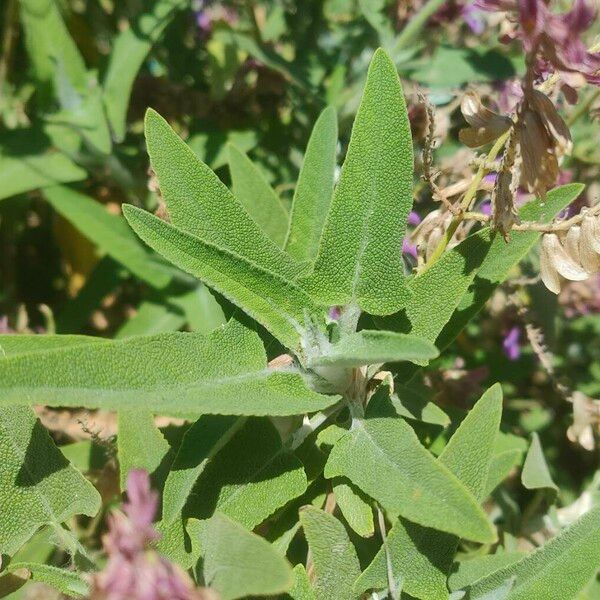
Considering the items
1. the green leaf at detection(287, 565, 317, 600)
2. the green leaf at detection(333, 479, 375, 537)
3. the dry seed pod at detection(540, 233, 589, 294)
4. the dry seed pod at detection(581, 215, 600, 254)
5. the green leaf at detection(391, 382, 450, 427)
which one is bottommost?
the green leaf at detection(287, 565, 317, 600)

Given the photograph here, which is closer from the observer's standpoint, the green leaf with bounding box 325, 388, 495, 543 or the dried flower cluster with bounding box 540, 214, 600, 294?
the green leaf with bounding box 325, 388, 495, 543

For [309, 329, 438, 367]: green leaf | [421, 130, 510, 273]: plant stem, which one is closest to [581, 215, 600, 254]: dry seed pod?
[421, 130, 510, 273]: plant stem

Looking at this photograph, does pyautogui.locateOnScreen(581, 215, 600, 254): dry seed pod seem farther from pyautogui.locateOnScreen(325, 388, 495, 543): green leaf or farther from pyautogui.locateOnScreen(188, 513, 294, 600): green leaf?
pyautogui.locateOnScreen(188, 513, 294, 600): green leaf

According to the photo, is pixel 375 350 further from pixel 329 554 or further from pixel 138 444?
pixel 138 444

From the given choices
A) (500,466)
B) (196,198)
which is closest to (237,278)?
(196,198)

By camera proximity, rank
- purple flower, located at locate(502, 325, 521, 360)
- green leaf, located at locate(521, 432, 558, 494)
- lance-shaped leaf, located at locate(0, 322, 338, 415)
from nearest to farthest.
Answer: lance-shaped leaf, located at locate(0, 322, 338, 415), green leaf, located at locate(521, 432, 558, 494), purple flower, located at locate(502, 325, 521, 360)

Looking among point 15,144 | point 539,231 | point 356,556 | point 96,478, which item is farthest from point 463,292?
point 15,144

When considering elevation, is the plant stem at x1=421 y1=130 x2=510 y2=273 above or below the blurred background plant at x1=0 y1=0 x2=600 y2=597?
above

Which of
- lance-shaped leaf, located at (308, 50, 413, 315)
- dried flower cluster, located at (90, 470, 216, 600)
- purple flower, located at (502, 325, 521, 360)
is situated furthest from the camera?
purple flower, located at (502, 325, 521, 360)
